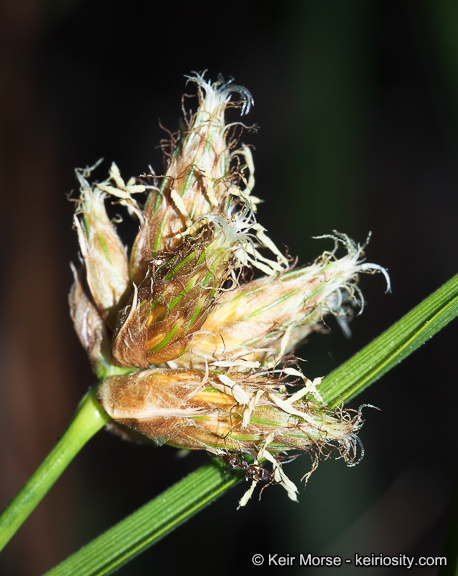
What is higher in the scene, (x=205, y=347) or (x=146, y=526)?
(x=205, y=347)

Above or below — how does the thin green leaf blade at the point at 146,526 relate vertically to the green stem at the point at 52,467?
below

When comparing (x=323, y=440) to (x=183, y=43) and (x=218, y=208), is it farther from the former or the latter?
(x=183, y=43)

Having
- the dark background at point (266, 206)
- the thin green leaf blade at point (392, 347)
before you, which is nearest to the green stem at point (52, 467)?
the thin green leaf blade at point (392, 347)

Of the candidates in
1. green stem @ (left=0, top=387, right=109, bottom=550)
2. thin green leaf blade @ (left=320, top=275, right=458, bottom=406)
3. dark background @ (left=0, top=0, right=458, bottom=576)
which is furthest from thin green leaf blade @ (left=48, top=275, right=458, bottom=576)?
dark background @ (left=0, top=0, right=458, bottom=576)

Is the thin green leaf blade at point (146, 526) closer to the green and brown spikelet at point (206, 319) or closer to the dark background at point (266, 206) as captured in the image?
the green and brown spikelet at point (206, 319)

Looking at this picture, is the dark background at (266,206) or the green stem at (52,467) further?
the dark background at (266,206)

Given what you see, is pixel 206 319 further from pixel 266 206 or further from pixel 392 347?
pixel 266 206

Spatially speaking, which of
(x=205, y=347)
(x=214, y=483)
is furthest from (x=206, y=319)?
(x=214, y=483)

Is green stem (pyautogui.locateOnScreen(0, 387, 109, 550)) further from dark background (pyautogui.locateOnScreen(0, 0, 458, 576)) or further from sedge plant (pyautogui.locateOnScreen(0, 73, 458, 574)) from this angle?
dark background (pyautogui.locateOnScreen(0, 0, 458, 576))
